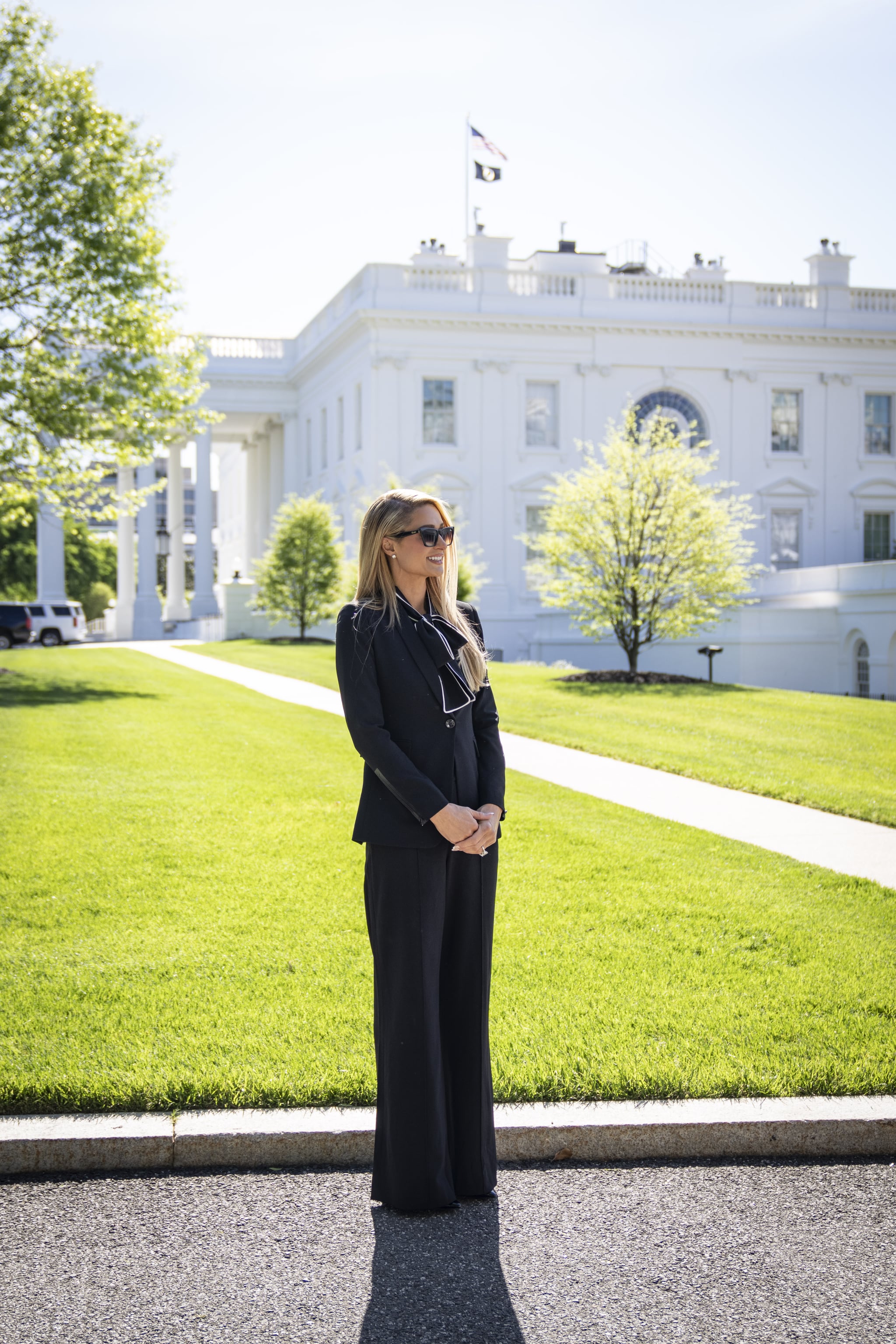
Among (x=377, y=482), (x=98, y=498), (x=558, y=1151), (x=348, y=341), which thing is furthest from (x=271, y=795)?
(x=348, y=341)

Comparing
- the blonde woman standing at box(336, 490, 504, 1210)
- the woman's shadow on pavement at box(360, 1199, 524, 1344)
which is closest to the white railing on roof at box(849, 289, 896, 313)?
the blonde woman standing at box(336, 490, 504, 1210)

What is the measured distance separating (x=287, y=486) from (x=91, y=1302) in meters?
51.0

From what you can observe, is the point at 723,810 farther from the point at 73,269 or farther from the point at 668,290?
the point at 668,290

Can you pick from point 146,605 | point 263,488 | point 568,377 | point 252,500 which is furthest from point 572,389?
point 252,500

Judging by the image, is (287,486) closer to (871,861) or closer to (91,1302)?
(871,861)

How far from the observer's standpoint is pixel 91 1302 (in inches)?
126

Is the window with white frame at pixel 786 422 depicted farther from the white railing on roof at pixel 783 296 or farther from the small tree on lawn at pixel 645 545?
the small tree on lawn at pixel 645 545

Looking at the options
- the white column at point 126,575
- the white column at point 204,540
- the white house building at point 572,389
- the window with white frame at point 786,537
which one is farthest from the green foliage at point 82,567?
the window with white frame at point 786,537

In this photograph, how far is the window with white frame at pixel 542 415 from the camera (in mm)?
40875

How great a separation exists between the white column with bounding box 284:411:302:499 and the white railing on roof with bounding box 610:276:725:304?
1600 centimetres

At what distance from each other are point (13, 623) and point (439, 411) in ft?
54.9

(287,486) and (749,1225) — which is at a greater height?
(287,486)

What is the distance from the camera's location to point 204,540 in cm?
5162

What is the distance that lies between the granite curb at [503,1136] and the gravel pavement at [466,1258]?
7cm
